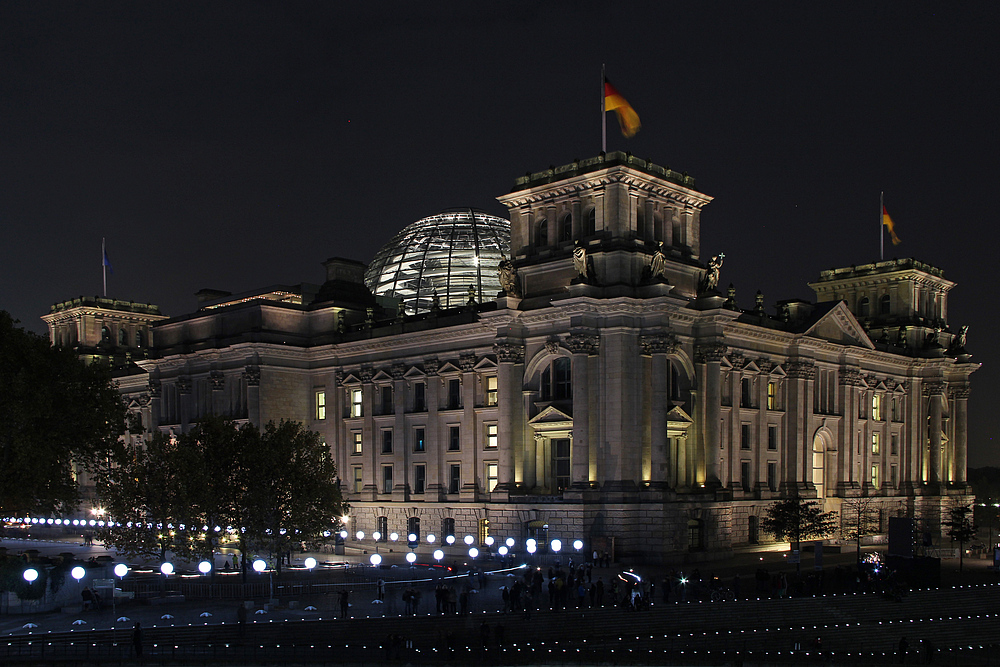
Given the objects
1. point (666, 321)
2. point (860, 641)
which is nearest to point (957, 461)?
point (666, 321)

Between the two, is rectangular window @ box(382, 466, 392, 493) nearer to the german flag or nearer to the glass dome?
the glass dome

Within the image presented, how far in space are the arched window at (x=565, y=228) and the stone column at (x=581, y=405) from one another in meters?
8.31

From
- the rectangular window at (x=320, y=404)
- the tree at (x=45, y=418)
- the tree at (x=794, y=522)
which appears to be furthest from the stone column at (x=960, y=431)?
the tree at (x=45, y=418)

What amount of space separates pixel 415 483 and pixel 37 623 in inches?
1535

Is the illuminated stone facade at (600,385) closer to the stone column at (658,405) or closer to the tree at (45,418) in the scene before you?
the stone column at (658,405)

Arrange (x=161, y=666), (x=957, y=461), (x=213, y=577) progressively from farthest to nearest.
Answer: (x=957, y=461)
(x=213, y=577)
(x=161, y=666)

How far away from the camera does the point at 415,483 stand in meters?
83.8

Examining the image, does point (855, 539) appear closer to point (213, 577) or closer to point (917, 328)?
point (917, 328)

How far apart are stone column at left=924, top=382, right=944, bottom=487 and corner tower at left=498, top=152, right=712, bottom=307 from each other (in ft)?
137

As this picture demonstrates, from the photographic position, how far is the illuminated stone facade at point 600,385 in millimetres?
68438

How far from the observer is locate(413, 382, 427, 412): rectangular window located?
84.2 m

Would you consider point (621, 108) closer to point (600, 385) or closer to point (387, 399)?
point (600, 385)

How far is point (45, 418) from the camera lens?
57438 millimetres

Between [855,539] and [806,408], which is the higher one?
[806,408]
